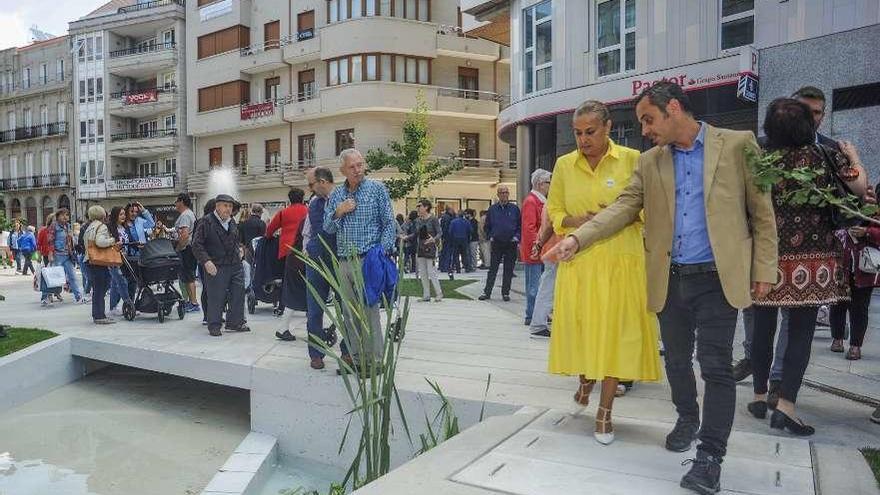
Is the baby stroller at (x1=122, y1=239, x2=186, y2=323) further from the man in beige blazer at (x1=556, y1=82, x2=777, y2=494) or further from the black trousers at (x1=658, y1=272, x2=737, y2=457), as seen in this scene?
the black trousers at (x1=658, y1=272, x2=737, y2=457)

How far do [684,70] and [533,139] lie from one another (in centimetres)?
576

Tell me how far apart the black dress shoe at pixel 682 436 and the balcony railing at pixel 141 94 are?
43312 mm

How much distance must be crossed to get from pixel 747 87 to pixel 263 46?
95.5ft

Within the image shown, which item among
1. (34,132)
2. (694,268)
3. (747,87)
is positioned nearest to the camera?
(694,268)

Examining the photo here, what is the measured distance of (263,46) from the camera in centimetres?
3675

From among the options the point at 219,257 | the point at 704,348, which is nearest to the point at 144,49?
the point at 219,257

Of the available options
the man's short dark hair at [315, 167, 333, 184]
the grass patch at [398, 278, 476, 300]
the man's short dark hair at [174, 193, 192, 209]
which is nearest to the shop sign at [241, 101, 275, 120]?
the grass patch at [398, 278, 476, 300]

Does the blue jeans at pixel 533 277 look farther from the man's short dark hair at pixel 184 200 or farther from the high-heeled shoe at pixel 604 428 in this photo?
the man's short dark hair at pixel 184 200

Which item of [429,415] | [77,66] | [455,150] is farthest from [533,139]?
[77,66]

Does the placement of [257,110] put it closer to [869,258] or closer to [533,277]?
[533,277]

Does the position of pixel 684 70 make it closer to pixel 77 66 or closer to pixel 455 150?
pixel 455 150

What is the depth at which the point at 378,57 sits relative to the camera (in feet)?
106

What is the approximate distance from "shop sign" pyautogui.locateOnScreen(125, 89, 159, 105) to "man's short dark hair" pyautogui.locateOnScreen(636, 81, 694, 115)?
43963 mm

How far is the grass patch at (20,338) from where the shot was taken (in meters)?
7.56
